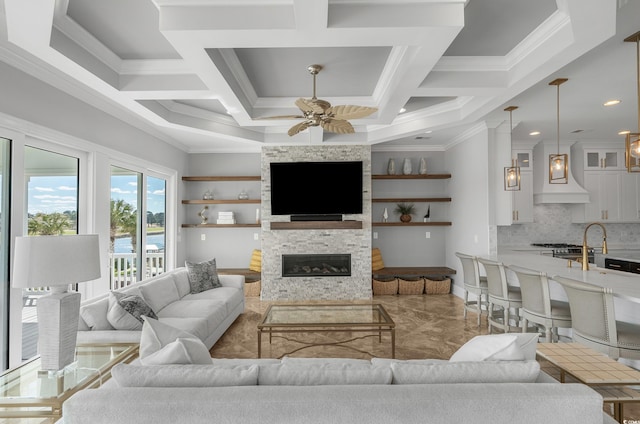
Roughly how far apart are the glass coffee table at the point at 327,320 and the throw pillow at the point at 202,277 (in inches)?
49.9

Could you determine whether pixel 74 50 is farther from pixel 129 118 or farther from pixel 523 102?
pixel 523 102

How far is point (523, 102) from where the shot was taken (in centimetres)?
408

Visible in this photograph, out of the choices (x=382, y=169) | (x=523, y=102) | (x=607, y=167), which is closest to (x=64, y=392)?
(x=523, y=102)

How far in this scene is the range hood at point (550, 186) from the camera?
5988 mm

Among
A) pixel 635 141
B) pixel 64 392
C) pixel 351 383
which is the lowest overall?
pixel 64 392

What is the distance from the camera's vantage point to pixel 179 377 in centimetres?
150

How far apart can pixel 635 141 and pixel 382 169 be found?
422 cm

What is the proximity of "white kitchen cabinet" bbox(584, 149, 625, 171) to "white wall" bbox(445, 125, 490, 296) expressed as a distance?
2.42 meters

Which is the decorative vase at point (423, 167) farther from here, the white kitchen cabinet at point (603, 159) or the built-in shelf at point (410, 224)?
the white kitchen cabinet at point (603, 159)

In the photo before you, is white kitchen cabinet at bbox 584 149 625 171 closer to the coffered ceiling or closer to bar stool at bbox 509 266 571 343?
the coffered ceiling

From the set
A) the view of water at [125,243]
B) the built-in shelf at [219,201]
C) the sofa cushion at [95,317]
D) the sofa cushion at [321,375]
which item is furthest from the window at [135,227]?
the sofa cushion at [321,375]

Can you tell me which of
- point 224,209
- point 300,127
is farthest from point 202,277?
point 300,127

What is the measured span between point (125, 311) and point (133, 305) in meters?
0.09

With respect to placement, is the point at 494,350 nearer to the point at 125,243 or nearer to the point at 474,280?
the point at 474,280
